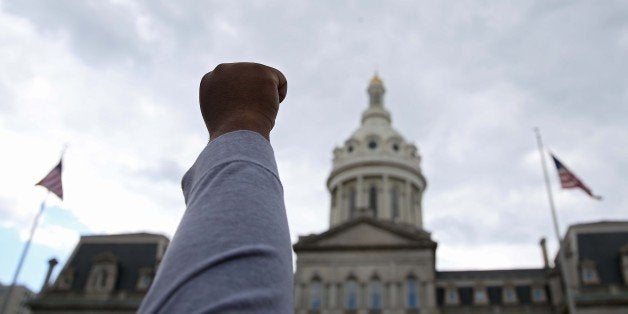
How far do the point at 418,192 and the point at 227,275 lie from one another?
5361 cm

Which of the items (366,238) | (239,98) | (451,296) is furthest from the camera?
(366,238)

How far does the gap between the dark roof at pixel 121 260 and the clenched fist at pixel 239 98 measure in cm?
4207

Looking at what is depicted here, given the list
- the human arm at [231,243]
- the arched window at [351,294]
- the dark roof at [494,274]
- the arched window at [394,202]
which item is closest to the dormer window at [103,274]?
the arched window at [351,294]

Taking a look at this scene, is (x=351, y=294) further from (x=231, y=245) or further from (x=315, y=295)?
(x=231, y=245)

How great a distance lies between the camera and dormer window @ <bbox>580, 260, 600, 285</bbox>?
35125 millimetres

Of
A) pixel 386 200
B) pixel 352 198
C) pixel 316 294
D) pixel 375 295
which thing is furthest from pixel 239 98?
pixel 352 198

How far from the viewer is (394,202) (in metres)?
49.9

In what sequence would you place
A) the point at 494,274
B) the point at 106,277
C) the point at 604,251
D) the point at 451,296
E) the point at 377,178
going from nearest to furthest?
the point at 604,251
the point at 451,296
the point at 494,274
the point at 106,277
the point at 377,178

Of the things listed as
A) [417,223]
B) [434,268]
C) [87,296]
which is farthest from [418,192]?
[87,296]

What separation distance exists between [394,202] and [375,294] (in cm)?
1449

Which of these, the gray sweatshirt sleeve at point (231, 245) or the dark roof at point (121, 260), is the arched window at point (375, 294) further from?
the gray sweatshirt sleeve at point (231, 245)

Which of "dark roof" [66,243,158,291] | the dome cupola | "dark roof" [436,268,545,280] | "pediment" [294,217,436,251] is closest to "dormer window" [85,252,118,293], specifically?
"dark roof" [66,243,158,291]

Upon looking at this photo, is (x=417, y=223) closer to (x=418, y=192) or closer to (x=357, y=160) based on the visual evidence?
(x=418, y=192)

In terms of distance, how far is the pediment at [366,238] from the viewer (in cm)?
3828
